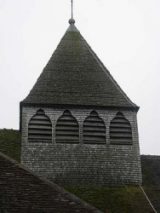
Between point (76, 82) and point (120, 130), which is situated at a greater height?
point (76, 82)

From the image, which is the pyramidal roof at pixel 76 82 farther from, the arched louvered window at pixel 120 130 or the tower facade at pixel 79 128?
the arched louvered window at pixel 120 130

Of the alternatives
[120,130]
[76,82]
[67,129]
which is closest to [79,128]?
[67,129]

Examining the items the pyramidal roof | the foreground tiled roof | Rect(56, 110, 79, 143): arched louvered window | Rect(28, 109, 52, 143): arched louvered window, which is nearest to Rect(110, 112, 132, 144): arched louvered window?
the pyramidal roof

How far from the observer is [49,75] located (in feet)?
73.0

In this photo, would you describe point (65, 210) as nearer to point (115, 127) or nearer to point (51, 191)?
point (51, 191)

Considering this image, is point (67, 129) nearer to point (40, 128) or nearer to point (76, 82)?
point (40, 128)

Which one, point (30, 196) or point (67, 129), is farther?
point (67, 129)

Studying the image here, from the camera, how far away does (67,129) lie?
68.3 ft

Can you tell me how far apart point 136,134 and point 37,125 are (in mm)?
3098

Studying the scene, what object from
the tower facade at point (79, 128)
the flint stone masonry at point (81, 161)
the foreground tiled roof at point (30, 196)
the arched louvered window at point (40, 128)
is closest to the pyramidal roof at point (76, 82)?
the tower facade at point (79, 128)

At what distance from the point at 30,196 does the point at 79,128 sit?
9.09 m

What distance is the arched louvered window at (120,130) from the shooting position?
68.6ft

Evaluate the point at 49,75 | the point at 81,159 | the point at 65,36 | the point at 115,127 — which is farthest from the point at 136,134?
the point at 65,36

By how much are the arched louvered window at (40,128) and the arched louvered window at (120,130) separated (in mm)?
1973
